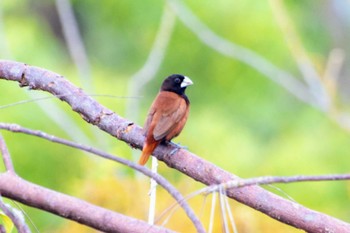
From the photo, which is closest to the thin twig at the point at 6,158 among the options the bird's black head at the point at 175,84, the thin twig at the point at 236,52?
the bird's black head at the point at 175,84

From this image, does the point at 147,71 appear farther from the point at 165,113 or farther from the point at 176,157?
the point at 176,157

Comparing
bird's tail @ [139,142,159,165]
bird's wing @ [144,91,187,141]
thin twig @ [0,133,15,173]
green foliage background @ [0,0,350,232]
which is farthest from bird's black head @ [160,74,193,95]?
green foliage background @ [0,0,350,232]

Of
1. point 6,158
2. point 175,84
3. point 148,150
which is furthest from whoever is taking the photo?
point 175,84

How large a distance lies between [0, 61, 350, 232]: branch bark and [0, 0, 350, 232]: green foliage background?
3.02 meters

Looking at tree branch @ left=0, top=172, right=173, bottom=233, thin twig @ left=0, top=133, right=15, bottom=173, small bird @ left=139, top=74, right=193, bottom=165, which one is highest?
small bird @ left=139, top=74, right=193, bottom=165

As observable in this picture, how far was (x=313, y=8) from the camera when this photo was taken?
15.4m

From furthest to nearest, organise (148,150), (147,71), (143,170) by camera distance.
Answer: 1. (147,71)
2. (148,150)
3. (143,170)

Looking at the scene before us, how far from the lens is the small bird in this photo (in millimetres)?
3131

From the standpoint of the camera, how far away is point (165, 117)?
3480 millimetres

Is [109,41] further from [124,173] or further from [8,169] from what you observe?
[8,169]

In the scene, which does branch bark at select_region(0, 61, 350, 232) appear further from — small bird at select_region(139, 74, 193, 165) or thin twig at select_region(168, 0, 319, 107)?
thin twig at select_region(168, 0, 319, 107)

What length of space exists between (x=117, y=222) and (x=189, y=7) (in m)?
10.5

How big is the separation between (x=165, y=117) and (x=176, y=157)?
0.86 metres

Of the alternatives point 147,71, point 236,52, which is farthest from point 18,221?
point 236,52
